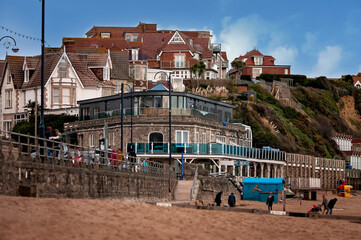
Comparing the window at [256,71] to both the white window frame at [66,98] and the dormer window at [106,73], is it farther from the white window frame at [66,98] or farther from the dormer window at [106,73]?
the white window frame at [66,98]

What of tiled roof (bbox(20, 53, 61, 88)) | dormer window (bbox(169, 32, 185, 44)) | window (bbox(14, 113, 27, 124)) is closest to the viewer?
window (bbox(14, 113, 27, 124))

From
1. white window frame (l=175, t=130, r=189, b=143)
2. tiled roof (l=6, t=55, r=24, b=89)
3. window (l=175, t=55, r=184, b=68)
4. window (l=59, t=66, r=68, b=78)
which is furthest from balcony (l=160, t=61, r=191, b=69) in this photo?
white window frame (l=175, t=130, r=189, b=143)

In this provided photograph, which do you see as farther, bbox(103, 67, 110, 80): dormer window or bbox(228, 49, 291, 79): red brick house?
bbox(228, 49, 291, 79): red brick house

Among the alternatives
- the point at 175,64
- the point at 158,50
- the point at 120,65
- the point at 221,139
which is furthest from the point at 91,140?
the point at 158,50

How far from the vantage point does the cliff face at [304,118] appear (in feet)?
317

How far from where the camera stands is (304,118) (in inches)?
4727

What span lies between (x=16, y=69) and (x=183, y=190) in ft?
119

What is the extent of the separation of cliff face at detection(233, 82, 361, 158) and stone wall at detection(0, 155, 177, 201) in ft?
156

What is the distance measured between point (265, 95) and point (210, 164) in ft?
182

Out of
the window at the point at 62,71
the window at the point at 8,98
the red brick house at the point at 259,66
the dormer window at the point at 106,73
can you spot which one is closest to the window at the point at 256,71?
the red brick house at the point at 259,66

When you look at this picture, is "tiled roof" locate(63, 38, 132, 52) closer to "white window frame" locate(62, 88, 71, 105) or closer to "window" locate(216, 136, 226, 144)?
"white window frame" locate(62, 88, 71, 105)

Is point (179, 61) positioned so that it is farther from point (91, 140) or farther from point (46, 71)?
point (91, 140)

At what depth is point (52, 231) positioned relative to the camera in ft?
68.8

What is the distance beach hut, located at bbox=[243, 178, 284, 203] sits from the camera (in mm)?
59250
